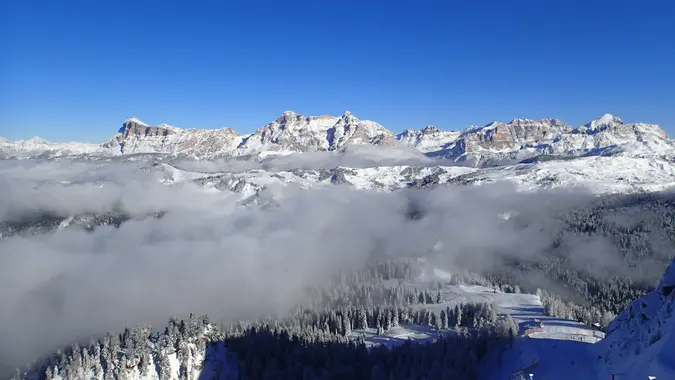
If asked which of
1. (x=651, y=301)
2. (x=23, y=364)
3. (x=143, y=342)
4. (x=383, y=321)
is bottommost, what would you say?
(x=23, y=364)

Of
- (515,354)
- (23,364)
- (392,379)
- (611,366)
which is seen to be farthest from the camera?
(23,364)

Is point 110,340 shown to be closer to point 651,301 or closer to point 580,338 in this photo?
point 651,301

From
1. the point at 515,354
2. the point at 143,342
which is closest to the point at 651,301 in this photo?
the point at 515,354

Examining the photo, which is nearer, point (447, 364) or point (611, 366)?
point (611, 366)

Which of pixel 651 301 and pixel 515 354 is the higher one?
pixel 651 301

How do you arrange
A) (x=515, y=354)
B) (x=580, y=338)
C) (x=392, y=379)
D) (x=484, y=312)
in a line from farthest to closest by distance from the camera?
(x=484, y=312) < (x=580, y=338) < (x=515, y=354) < (x=392, y=379)

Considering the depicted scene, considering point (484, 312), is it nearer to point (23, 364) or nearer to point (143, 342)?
point (143, 342)
